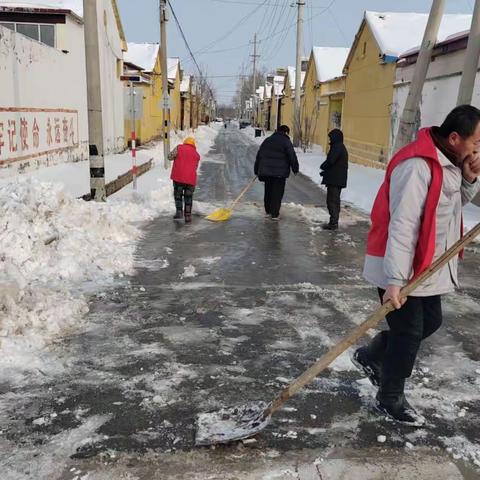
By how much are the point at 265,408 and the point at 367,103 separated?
2082 cm

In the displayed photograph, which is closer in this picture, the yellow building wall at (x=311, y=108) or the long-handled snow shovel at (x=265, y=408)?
Result: the long-handled snow shovel at (x=265, y=408)

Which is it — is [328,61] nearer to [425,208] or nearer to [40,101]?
[40,101]

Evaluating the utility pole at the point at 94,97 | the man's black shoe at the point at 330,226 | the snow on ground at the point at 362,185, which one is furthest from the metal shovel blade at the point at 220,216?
the utility pole at the point at 94,97

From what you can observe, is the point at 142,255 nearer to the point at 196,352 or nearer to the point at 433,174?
the point at 196,352

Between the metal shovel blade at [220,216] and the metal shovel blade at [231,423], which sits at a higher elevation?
the metal shovel blade at [231,423]

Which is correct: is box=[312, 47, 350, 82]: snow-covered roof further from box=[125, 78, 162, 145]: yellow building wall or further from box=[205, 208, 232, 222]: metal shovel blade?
box=[205, 208, 232, 222]: metal shovel blade

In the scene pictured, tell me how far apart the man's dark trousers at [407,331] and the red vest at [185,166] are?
7.07m

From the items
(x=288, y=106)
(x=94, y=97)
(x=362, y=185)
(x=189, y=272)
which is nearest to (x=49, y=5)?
(x=94, y=97)

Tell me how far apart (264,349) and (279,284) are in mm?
1970

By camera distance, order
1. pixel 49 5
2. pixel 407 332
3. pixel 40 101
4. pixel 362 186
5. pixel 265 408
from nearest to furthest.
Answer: pixel 407 332 < pixel 265 408 < pixel 40 101 < pixel 362 186 < pixel 49 5

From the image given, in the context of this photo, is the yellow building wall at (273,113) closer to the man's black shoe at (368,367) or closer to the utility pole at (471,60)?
the utility pole at (471,60)

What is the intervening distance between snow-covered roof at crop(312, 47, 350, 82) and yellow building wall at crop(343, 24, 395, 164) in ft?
24.7

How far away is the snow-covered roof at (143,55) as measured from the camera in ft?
123

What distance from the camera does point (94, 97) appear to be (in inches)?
400
